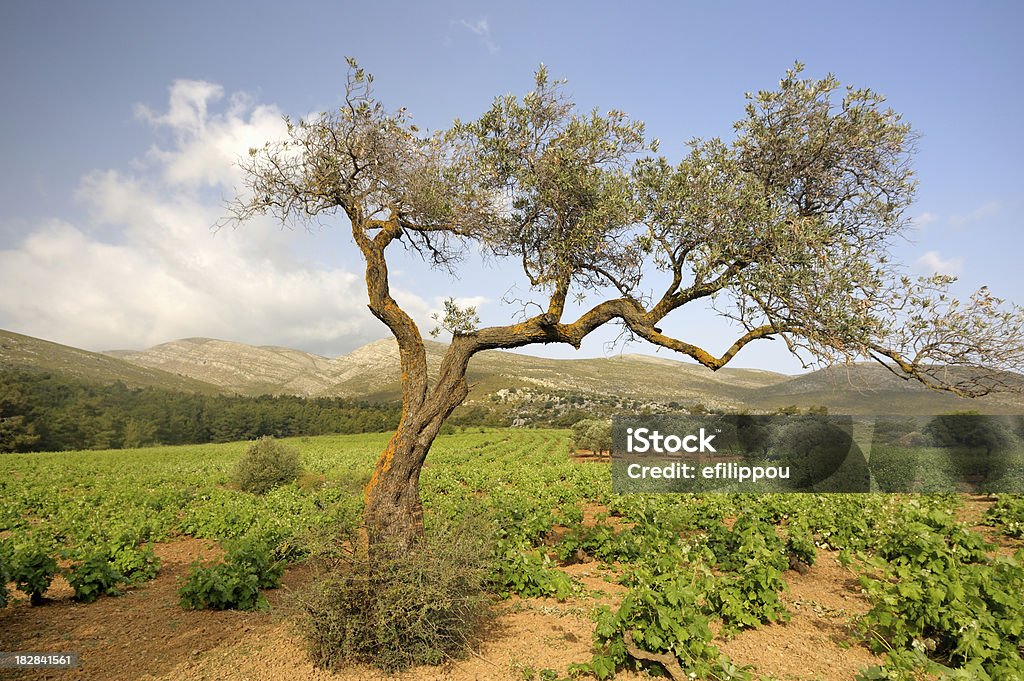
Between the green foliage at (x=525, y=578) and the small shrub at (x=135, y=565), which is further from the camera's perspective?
the small shrub at (x=135, y=565)

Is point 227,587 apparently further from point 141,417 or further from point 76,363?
point 76,363

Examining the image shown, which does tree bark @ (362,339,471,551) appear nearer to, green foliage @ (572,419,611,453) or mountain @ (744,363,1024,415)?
mountain @ (744,363,1024,415)

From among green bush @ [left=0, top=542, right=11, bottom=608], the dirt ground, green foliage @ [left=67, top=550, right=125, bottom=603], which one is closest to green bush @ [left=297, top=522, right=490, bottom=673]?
the dirt ground

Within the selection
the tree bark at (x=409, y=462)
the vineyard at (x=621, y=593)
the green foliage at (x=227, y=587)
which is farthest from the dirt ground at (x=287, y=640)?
the tree bark at (x=409, y=462)

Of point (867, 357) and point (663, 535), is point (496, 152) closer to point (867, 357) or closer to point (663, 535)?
point (867, 357)

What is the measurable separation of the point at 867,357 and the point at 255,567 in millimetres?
10902

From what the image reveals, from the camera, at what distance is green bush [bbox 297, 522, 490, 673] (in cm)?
593

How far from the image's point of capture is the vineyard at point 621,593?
226 inches

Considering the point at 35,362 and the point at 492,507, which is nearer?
the point at 492,507

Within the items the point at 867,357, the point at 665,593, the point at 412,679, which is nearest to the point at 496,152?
the point at 867,357

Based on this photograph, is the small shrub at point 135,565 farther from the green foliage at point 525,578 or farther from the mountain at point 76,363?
the mountain at point 76,363

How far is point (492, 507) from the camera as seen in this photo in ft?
47.2

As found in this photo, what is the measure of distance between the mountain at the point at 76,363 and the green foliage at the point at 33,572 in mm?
146781

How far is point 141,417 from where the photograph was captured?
68250 mm
